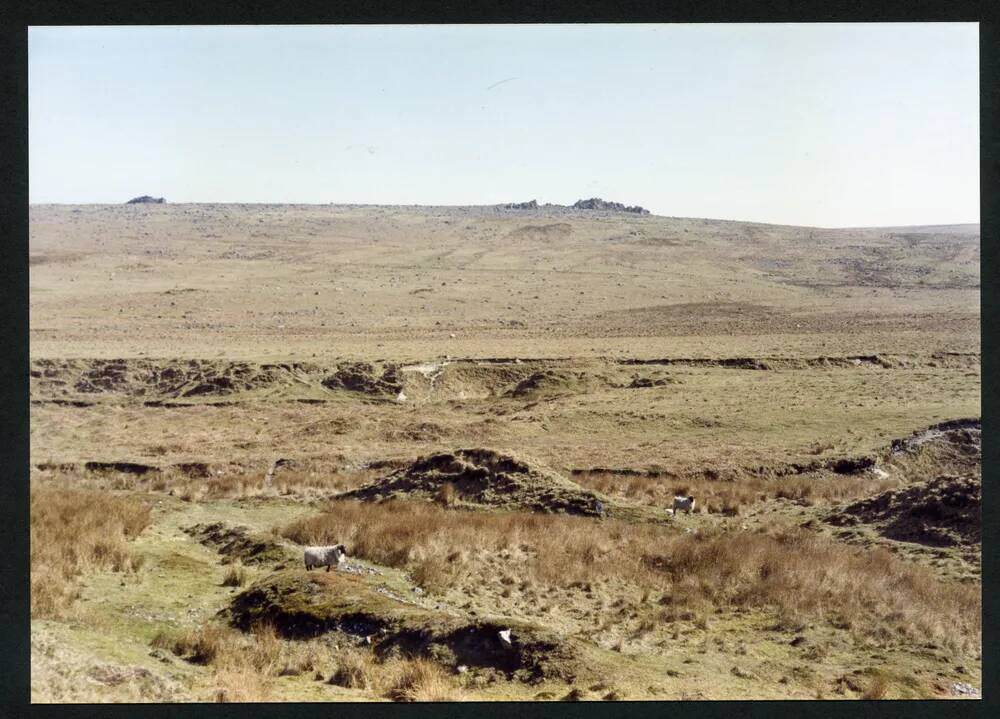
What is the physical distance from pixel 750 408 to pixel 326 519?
1762 centimetres

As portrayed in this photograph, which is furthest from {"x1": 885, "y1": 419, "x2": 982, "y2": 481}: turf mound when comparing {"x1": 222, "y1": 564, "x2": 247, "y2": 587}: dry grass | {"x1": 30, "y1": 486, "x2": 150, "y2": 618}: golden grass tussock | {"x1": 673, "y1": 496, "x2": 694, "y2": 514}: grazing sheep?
{"x1": 30, "y1": 486, "x2": 150, "y2": 618}: golden grass tussock

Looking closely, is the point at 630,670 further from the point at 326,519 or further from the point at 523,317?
the point at 523,317

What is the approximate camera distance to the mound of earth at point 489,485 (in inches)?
707

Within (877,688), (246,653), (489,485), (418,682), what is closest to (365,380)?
(489,485)

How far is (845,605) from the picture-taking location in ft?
41.0

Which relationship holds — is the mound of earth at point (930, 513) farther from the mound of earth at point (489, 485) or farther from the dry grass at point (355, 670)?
the dry grass at point (355, 670)

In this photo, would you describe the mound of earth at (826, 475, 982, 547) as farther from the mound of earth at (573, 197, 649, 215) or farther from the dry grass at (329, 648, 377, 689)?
the mound of earth at (573, 197, 649, 215)

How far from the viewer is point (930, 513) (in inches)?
625

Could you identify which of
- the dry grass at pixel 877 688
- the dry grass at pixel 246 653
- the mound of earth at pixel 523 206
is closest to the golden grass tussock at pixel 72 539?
the dry grass at pixel 246 653

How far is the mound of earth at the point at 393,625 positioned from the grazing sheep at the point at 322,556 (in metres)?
1.00

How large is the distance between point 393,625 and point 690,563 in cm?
581

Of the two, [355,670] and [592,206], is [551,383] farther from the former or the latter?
[592,206]

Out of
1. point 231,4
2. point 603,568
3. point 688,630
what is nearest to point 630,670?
point 688,630

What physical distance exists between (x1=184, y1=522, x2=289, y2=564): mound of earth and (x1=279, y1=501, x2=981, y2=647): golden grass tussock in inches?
36.2
